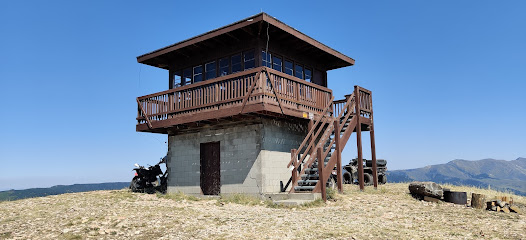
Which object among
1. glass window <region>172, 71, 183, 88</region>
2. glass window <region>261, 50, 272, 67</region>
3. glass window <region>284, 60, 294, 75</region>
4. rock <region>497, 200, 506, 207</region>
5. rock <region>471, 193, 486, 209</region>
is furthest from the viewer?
glass window <region>172, 71, 183, 88</region>

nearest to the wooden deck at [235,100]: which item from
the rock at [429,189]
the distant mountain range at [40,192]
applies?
the rock at [429,189]

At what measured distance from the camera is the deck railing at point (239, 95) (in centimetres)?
1433

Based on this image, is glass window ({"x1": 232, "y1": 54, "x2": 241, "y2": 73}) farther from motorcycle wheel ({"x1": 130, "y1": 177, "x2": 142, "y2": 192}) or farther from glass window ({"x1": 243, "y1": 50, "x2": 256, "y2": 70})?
motorcycle wheel ({"x1": 130, "y1": 177, "x2": 142, "y2": 192})

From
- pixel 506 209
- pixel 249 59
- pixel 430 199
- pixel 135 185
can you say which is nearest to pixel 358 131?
pixel 430 199

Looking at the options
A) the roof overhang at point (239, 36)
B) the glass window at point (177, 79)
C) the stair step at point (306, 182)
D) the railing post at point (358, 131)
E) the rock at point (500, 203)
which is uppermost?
the roof overhang at point (239, 36)

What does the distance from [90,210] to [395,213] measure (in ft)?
29.7

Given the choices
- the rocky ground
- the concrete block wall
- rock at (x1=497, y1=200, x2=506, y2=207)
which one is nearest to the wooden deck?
the concrete block wall

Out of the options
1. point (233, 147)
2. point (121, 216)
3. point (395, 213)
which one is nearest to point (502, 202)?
point (395, 213)

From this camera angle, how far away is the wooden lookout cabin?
14.9 meters

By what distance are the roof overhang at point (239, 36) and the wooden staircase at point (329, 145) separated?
2.40 meters

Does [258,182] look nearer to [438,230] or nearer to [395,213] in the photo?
[395,213]

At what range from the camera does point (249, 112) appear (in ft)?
46.8

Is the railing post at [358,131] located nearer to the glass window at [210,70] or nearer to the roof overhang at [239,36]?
the roof overhang at [239,36]

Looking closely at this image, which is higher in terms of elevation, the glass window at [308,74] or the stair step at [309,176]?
the glass window at [308,74]
